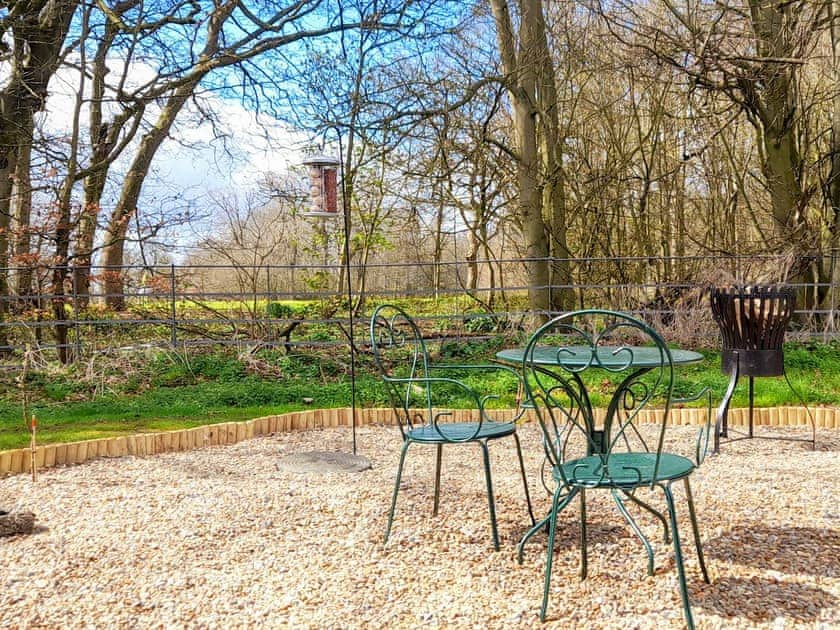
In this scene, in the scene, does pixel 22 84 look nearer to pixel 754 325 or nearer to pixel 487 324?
pixel 487 324

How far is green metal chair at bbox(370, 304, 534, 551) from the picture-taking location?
276 cm

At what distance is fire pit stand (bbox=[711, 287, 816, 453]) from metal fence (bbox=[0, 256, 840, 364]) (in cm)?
289

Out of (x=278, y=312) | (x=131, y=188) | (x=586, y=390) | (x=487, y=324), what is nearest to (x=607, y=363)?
(x=586, y=390)

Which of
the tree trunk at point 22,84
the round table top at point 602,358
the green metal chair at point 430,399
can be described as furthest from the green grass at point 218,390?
the round table top at point 602,358

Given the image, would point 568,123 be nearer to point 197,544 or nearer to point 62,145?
point 62,145

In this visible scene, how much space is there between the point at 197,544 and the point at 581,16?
923cm

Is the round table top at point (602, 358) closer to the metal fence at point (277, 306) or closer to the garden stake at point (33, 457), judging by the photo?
the garden stake at point (33, 457)

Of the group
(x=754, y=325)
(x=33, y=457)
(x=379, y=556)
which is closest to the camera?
(x=379, y=556)

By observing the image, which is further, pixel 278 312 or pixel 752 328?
pixel 278 312

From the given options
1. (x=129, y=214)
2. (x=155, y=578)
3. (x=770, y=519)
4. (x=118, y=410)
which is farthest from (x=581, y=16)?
(x=155, y=578)

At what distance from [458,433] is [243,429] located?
2490 millimetres

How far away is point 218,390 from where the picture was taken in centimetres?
616

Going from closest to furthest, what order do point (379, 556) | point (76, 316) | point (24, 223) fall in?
point (379, 556) → point (76, 316) → point (24, 223)

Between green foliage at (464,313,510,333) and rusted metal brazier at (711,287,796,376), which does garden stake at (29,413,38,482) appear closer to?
→ rusted metal brazier at (711,287,796,376)
